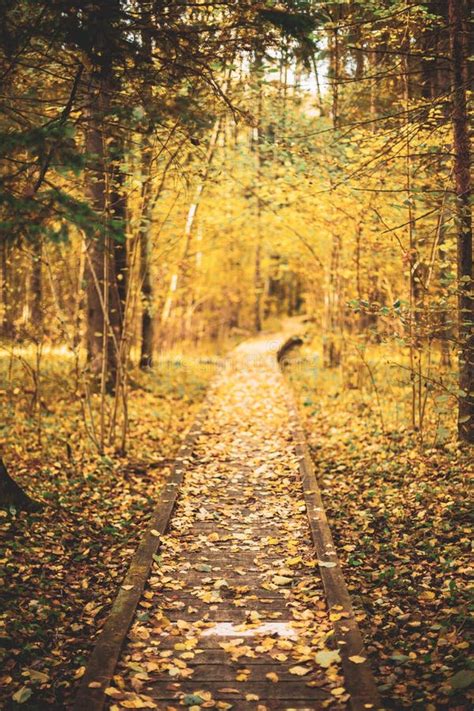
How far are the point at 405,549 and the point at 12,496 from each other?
3.86 meters

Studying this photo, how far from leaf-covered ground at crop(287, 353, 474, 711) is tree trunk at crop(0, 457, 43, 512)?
3.11 meters

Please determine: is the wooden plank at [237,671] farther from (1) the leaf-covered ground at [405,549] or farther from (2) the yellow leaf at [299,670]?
(1) the leaf-covered ground at [405,549]

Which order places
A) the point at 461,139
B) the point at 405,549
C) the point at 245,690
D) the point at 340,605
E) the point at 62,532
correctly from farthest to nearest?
the point at 461,139
the point at 62,532
the point at 405,549
the point at 340,605
the point at 245,690

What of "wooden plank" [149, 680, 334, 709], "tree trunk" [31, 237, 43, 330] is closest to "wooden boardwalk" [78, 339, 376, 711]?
"wooden plank" [149, 680, 334, 709]

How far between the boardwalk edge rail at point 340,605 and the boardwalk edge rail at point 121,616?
4.58ft

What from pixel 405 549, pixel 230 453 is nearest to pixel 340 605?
pixel 405 549

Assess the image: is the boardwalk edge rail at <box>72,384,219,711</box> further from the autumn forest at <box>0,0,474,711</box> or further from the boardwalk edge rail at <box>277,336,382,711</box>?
the boardwalk edge rail at <box>277,336,382,711</box>

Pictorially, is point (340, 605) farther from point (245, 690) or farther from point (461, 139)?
point (461, 139)

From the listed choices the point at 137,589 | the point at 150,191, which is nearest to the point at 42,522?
the point at 137,589

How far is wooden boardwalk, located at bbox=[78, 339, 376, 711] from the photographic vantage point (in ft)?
11.6

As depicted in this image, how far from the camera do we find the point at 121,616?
4.24 metres

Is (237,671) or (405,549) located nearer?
(237,671)

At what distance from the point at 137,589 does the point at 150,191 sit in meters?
5.79

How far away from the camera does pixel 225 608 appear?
452cm
